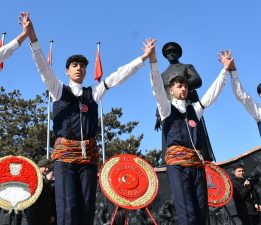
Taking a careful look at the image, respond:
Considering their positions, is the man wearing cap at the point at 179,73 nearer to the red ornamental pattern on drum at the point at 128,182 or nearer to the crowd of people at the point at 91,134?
the red ornamental pattern on drum at the point at 128,182

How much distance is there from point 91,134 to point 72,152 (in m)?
0.27

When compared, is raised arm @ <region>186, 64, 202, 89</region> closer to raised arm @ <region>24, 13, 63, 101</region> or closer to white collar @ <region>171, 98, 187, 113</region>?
white collar @ <region>171, 98, 187, 113</region>

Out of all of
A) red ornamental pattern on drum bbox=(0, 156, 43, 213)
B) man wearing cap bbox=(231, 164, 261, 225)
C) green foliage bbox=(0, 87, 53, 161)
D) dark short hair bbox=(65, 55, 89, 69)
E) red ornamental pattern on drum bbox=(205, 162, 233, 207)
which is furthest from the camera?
green foliage bbox=(0, 87, 53, 161)

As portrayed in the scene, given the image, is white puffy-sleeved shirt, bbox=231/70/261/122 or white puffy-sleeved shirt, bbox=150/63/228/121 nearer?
white puffy-sleeved shirt, bbox=150/63/228/121

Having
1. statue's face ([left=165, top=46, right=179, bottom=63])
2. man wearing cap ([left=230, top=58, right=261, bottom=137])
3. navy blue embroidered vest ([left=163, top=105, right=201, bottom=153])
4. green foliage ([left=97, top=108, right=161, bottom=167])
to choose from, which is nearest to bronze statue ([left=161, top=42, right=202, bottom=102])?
statue's face ([left=165, top=46, right=179, bottom=63])

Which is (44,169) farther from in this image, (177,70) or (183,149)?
(183,149)

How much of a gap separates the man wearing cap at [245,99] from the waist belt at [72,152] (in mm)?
1869

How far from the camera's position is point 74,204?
129 inches

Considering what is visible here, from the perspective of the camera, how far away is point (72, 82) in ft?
12.6

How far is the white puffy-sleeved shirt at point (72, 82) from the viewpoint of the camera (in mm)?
3553

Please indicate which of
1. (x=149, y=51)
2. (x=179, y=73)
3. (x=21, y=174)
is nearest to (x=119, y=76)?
(x=149, y=51)

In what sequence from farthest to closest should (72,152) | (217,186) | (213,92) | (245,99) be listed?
1. (217,186)
2. (245,99)
3. (213,92)
4. (72,152)

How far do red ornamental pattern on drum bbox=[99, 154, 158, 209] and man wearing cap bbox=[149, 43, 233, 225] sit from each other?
1054mm

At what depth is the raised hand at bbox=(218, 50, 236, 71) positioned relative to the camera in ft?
14.2
